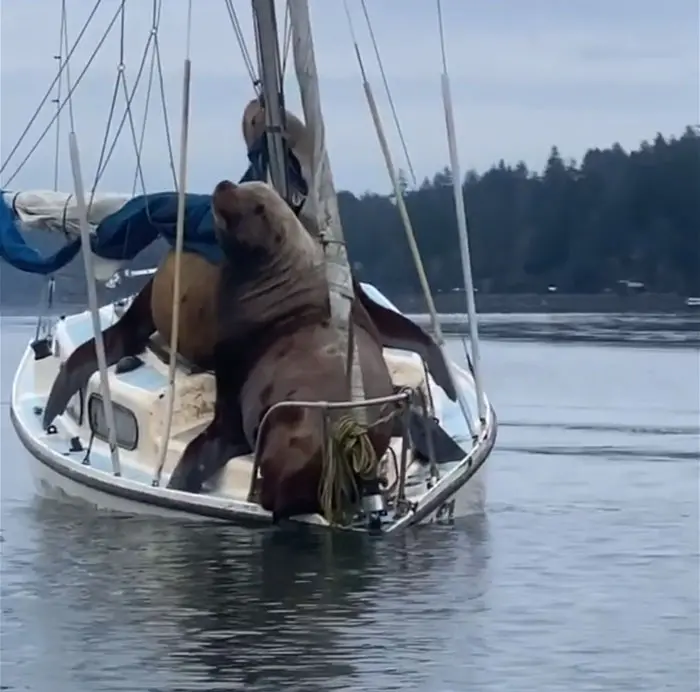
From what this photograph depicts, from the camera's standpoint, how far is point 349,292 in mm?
24094

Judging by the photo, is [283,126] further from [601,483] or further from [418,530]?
[601,483]

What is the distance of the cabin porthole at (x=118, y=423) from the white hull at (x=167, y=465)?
0.21 ft

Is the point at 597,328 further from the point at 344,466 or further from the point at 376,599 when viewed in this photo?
the point at 376,599

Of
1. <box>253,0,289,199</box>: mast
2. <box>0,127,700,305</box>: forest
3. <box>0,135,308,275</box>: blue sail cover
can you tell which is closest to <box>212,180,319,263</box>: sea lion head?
<box>0,135,308,275</box>: blue sail cover

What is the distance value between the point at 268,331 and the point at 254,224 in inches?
39.9

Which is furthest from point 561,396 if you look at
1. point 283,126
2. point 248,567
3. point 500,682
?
point 500,682

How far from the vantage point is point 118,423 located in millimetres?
25734

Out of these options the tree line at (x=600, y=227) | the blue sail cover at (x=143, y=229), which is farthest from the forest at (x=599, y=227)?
the blue sail cover at (x=143, y=229)

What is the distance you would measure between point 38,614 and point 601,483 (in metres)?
11.3

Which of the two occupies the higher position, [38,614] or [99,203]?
[99,203]

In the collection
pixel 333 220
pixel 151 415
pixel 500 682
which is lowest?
pixel 500 682

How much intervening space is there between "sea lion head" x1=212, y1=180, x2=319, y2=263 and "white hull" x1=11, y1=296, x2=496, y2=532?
1.88m

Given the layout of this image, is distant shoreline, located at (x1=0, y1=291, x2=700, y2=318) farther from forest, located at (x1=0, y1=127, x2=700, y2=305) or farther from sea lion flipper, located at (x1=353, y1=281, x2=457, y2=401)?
sea lion flipper, located at (x1=353, y1=281, x2=457, y2=401)

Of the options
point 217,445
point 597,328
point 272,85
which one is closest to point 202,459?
point 217,445
